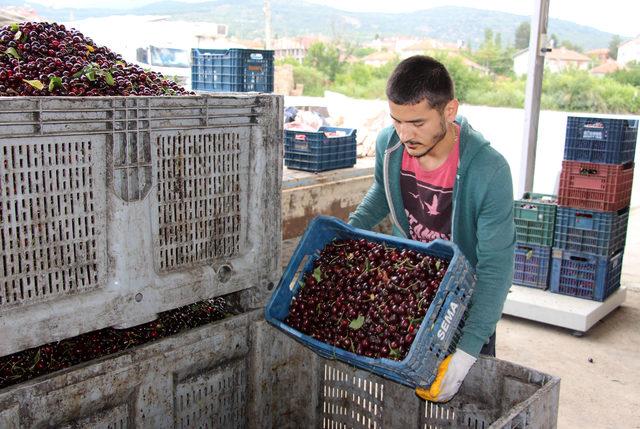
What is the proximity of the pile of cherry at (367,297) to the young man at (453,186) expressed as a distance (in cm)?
16

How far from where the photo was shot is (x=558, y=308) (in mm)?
5176

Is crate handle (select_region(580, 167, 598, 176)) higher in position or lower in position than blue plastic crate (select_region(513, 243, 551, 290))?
higher

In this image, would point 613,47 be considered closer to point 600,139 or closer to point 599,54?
point 599,54

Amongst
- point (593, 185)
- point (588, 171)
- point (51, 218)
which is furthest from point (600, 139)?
point (51, 218)

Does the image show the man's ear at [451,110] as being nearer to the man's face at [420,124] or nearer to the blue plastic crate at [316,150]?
the man's face at [420,124]

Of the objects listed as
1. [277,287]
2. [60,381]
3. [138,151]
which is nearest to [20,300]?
[60,381]

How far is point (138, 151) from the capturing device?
71.4 inches

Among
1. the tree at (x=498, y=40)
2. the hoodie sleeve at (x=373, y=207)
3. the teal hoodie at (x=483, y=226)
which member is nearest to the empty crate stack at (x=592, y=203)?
the hoodie sleeve at (x=373, y=207)

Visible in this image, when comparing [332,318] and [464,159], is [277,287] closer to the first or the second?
[332,318]

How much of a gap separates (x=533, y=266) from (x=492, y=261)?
378 cm

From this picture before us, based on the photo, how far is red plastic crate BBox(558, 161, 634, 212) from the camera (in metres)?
5.14

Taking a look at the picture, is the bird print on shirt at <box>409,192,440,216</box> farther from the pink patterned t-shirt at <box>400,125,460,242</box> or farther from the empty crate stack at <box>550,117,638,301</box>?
the empty crate stack at <box>550,117,638,301</box>

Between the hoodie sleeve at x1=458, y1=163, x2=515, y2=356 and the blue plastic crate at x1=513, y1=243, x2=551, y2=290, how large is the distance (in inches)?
143

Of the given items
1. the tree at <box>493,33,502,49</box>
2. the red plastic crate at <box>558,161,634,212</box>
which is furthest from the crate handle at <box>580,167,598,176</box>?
the tree at <box>493,33,502,49</box>
